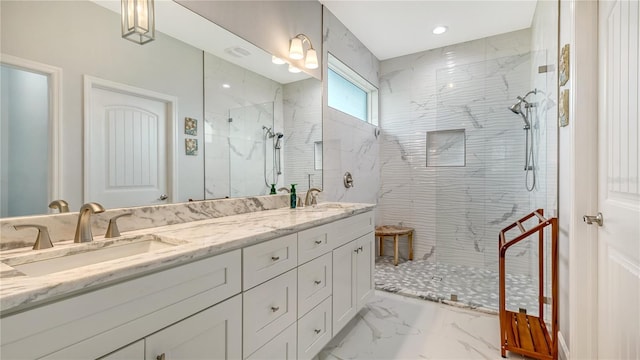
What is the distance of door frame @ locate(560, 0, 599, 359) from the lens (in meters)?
1.36

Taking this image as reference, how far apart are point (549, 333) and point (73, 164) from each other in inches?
109

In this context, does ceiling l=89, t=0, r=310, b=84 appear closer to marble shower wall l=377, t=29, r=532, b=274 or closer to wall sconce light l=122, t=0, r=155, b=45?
wall sconce light l=122, t=0, r=155, b=45

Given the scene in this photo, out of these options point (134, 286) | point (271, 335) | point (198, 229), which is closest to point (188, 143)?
point (198, 229)

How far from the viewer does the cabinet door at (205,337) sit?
2.91ft

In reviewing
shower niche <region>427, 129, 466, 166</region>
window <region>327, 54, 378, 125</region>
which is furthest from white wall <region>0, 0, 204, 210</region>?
shower niche <region>427, 129, 466, 166</region>

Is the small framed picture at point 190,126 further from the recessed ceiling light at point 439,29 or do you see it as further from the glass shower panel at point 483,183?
the recessed ceiling light at point 439,29

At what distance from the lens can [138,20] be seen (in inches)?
52.6

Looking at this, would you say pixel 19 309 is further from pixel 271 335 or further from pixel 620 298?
pixel 620 298

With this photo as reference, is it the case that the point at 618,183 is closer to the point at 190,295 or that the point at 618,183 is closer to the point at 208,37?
the point at 190,295

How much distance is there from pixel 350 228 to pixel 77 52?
164 cm

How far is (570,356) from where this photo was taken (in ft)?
4.75

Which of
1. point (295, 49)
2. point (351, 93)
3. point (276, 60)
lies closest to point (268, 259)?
point (276, 60)

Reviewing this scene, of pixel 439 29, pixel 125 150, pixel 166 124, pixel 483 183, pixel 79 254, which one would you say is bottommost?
pixel 79 254

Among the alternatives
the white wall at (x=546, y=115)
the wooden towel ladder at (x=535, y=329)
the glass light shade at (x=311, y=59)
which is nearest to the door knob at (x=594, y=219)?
the wooden towel ladder at (x=535, y=329)
